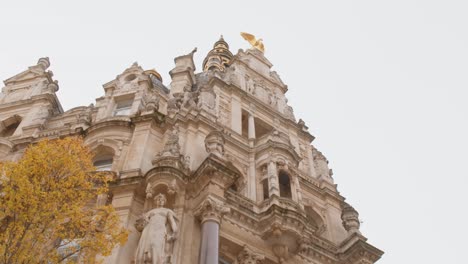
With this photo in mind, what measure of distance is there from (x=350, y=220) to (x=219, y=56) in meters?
30.4

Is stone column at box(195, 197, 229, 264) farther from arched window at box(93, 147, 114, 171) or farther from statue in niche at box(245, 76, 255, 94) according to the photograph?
statue in niche at box(245, 76, 255, 94)

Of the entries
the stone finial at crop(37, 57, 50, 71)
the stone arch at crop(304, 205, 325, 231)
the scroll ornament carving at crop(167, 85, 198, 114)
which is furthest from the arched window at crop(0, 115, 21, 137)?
the stone arch at crop(304, 205, 325, 231)

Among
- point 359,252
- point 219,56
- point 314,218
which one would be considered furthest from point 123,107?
point 219,56

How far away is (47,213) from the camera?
12.1 m

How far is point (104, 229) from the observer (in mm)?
13812

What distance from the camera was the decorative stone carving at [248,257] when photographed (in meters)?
17.0

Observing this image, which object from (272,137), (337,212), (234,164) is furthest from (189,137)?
(337,212)

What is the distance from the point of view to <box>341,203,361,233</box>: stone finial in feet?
69.8

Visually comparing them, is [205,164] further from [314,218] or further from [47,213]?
[314,218]

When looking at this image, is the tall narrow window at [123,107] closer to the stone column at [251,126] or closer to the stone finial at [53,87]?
the stone finial at [53,87]

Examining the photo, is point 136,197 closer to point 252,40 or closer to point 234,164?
point 234,164

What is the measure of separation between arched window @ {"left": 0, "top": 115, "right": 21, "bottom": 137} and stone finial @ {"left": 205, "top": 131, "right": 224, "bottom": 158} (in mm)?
12912

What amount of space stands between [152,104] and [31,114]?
7.41 m

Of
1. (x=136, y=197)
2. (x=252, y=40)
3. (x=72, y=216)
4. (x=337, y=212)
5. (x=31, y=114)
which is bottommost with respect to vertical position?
(x=72, y=216)
